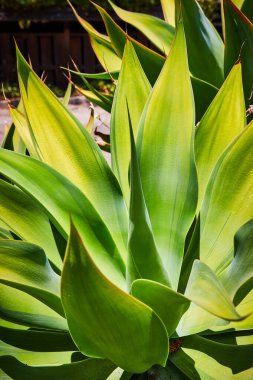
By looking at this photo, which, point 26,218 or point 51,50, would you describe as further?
point 51,50

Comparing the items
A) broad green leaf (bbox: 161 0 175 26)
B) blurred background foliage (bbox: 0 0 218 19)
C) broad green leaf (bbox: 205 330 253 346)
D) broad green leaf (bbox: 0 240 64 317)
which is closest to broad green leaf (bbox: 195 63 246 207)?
broad green leaf (bbox: 205 330 253 346)

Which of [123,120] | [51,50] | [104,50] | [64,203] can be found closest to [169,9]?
[104,50]

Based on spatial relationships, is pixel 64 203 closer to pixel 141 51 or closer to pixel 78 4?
pixel 141 51

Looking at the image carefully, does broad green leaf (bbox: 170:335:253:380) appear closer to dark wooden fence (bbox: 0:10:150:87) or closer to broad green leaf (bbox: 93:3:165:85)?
broad green leaf (bbox: 93:3:165:85)

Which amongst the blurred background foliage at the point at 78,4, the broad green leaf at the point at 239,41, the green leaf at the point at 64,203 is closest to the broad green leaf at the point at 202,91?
the broad green leaf at the point at 239,41

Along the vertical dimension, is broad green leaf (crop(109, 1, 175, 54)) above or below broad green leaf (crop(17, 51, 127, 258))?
above

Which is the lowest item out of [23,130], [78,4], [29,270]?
[78,4]

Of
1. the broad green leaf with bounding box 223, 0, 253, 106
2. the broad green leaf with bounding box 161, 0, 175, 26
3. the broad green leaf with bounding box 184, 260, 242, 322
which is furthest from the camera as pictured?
the broad green leaf with bounding box 161, 0, 175, 26

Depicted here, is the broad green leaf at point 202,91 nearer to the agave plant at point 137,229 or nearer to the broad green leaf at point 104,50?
the agave plant at point 137,229
